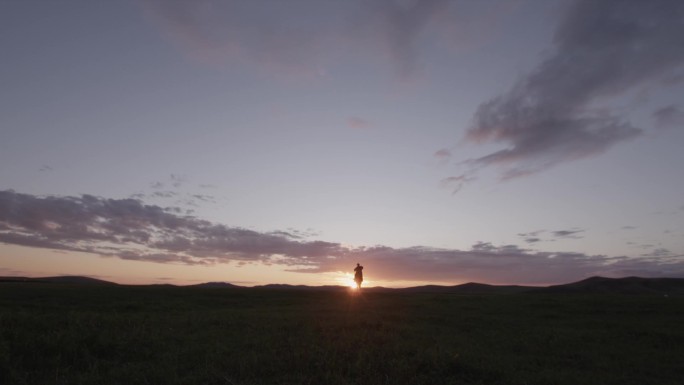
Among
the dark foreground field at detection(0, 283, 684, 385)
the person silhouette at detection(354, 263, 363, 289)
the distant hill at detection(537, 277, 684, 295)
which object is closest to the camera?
the dark foreground field at detection(0, 283, 684, 385)

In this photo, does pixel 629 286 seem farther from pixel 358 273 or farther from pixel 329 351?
pixel 329 351

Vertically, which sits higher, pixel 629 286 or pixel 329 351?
pixel 629 286

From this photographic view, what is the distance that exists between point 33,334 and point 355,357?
942 cm

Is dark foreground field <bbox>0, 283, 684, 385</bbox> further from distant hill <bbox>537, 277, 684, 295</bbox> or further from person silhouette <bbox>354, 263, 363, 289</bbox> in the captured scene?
distant hill <bbox>537, 277, 684, 295</bbox>

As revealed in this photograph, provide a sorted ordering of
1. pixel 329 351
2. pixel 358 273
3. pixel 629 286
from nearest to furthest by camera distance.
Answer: pixel 329 351, pixel 358 273, pixel 629 286

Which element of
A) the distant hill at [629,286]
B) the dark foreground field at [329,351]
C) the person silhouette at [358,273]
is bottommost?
the dark foreground field at [329,351]

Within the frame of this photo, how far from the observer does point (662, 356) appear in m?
16.6

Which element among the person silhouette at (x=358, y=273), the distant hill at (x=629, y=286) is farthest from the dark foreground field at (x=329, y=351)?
the distant hill at (x=629, y=286)

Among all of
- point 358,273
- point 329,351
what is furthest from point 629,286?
point 329,351

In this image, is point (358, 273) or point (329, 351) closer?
point (329, 351)

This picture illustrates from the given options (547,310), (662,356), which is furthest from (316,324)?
(547,310)

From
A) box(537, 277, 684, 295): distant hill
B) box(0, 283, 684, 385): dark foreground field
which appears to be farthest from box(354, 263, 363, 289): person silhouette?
box(537, 277, 684, 295): distant hill

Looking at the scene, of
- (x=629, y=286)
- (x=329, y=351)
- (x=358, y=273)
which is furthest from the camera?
(x=629, y=286)

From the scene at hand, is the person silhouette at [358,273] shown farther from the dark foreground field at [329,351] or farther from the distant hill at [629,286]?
the distant hill at [629,286]
